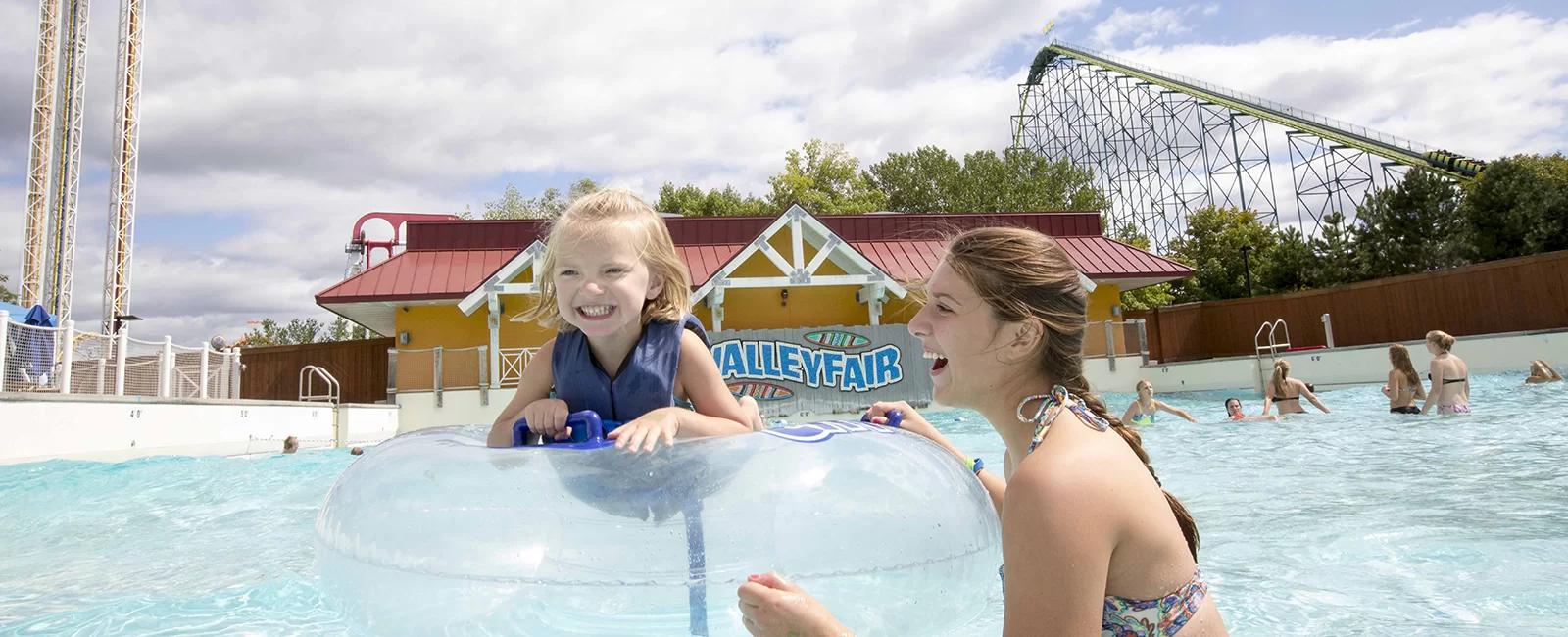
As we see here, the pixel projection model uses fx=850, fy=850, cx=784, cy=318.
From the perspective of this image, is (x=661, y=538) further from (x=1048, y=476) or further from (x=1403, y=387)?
(x=1403, y=387)

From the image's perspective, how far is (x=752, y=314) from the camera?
2002 centimetres

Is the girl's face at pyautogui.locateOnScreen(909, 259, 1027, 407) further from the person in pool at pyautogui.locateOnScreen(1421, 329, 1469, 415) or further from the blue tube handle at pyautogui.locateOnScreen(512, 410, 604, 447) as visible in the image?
the person in pool at pyautogui.locateOnScreen(1421, 329, 1469, 415)

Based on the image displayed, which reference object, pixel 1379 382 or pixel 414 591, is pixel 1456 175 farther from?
pixel 414 591

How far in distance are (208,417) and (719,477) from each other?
11.8 meters

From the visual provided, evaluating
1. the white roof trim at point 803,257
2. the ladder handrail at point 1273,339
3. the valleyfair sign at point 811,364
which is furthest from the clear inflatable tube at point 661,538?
the ladder handrail at point 1273,339

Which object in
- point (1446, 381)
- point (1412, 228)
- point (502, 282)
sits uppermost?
point (1412, 228)

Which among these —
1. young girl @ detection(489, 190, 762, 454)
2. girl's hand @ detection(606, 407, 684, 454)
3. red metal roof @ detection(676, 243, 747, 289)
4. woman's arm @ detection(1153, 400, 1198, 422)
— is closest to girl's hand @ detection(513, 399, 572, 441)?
young girl @ detection(489, 190, 762, 454)

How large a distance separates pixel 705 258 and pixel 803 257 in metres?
2.35

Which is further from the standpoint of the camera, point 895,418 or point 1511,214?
point 1511,214

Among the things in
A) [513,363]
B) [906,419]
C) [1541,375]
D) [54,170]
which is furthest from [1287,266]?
[54,170]

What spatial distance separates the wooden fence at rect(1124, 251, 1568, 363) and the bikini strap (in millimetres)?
24824

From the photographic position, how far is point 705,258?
20016 millimetres

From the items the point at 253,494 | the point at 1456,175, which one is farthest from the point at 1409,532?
the point at 1456,175

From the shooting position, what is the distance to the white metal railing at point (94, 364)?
908 cm
